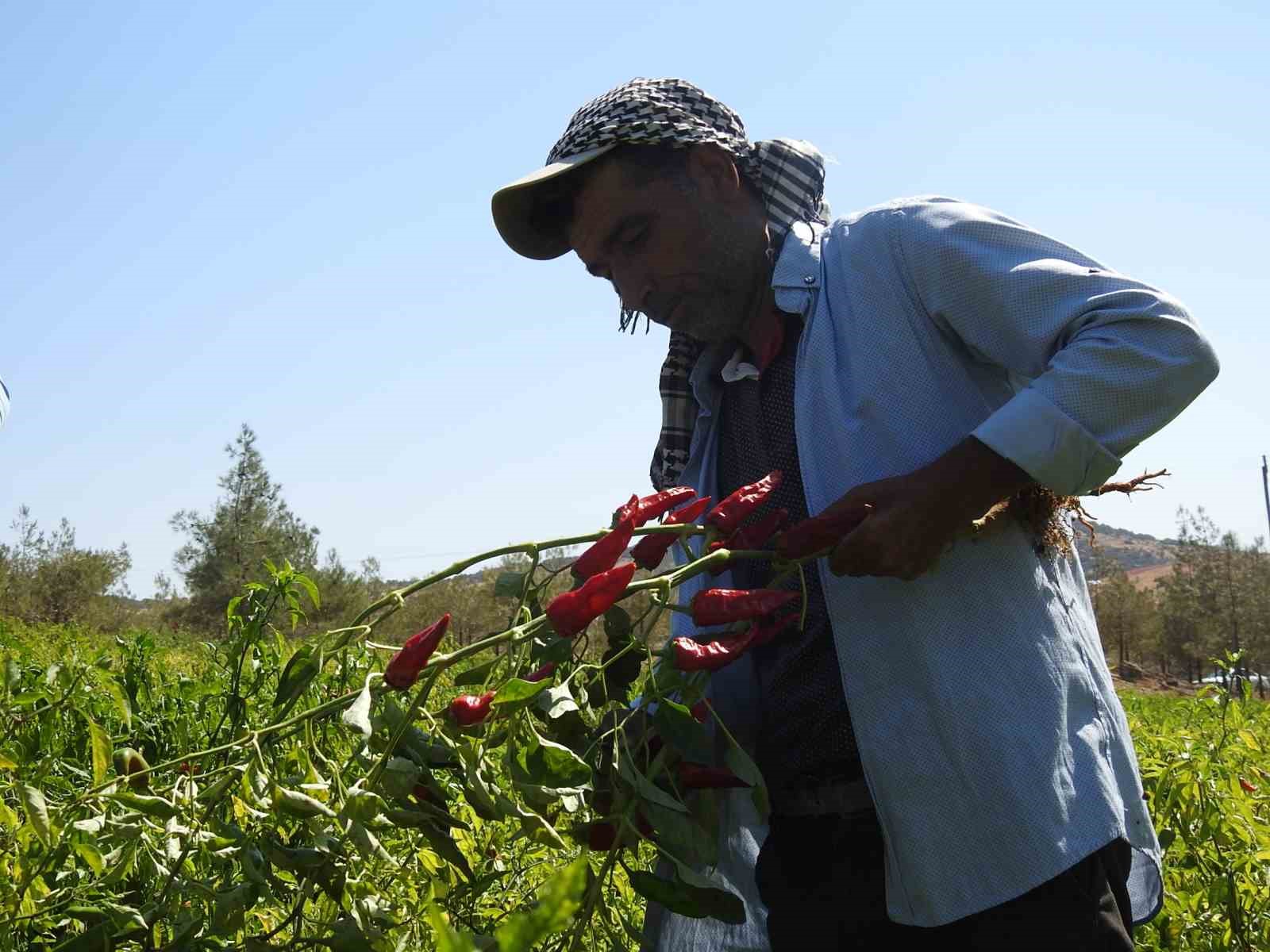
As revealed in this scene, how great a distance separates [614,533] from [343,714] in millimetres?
482

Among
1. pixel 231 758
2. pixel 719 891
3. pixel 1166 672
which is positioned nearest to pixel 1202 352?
pixel 719 891

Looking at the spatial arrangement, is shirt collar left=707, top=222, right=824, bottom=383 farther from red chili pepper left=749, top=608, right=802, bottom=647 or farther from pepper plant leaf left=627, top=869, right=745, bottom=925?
pepper plant leaf left=627, top=869, right=745, bottom=925

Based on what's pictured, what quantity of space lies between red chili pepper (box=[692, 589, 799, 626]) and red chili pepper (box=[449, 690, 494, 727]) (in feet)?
1.07

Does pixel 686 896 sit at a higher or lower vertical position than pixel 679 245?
lower

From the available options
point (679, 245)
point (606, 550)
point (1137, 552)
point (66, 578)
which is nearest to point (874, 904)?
point (606, 550)

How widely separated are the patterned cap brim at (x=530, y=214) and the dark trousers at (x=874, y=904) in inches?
44.7

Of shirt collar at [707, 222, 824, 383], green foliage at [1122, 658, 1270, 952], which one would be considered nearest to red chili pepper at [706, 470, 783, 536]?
shirt collar at [707, 222, 824, 383]

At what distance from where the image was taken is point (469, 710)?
134 cm

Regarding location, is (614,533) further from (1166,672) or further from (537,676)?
(1166,672)

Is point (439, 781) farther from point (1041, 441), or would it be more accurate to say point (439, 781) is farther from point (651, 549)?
point (1041, 441)

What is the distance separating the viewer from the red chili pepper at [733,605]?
60.1 inches

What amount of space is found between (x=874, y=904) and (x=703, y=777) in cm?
34

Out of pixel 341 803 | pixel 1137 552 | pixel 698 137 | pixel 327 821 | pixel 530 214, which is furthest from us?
pixel 1137 552

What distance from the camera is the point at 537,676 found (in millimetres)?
1566
